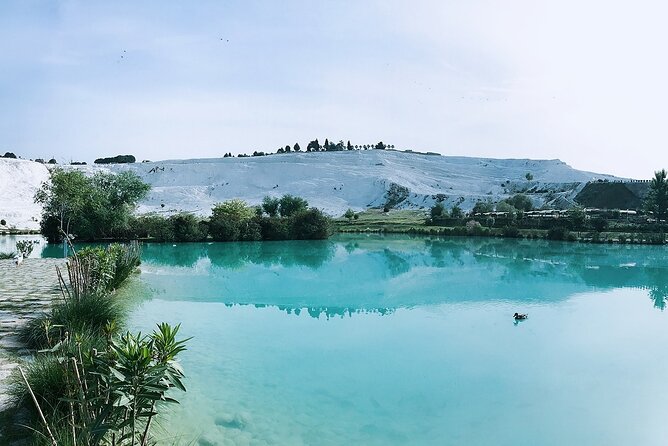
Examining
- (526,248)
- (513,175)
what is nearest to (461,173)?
(513,175)

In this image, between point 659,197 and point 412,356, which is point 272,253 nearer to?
point 412,356

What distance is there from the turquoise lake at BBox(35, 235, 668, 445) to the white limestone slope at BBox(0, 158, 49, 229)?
118 ft

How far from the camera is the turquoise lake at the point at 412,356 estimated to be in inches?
270

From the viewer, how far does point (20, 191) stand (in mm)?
66562

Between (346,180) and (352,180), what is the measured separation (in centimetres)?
104

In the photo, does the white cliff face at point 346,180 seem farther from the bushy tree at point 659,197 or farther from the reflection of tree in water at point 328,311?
the reflection of tree in water at point 328,311

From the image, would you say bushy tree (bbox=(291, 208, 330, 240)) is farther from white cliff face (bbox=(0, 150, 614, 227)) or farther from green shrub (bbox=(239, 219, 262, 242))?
white cliff face (bbox=(0, 150, 614, 227))

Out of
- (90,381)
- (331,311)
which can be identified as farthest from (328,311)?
(90,381)

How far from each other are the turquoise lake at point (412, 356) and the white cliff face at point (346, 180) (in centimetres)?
5054

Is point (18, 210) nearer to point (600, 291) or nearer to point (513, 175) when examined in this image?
point (600, 291)

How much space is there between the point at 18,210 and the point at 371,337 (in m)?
55.9

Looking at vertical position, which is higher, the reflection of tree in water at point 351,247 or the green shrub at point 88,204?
the green shrub at point 88,204

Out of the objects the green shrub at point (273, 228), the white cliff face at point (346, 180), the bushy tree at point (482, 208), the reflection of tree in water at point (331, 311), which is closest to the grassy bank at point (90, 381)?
the reflection of tree in water at point (331, 311)

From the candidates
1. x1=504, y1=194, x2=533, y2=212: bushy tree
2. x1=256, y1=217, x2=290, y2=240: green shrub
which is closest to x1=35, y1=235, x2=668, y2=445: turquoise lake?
x1=256, y1=217, x2=290, y2=240: green shrub
